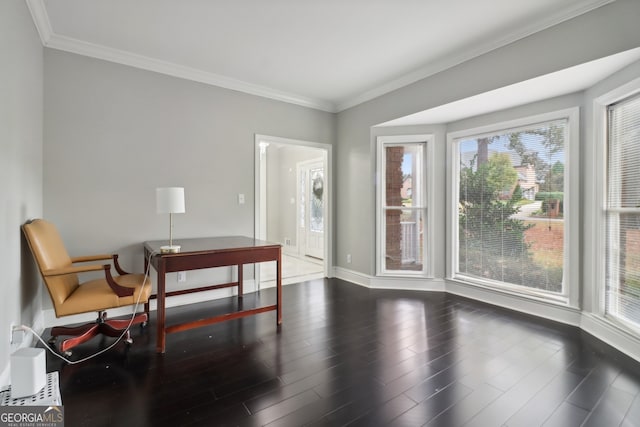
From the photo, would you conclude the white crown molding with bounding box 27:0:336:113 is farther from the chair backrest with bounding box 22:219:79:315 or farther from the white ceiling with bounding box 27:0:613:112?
the chair backrest with bounding box 22:219:79:315

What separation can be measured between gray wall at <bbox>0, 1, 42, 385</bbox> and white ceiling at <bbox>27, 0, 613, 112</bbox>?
0.41 m

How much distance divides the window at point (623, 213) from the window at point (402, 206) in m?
1.84

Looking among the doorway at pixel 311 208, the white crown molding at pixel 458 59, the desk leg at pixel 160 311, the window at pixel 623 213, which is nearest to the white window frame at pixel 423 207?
the white crown molding at pixel 458 59

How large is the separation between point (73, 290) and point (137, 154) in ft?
4.76

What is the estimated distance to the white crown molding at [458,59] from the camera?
7.75 feet

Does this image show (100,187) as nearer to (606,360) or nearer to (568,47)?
(568,47)

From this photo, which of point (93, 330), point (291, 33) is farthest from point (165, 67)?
point (93, 330)

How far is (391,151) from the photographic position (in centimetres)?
426

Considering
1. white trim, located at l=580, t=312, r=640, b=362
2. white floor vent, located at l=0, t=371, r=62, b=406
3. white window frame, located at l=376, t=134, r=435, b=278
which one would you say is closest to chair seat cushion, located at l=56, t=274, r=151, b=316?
white floor vent, located at l=0, t=371, r=62, b=406

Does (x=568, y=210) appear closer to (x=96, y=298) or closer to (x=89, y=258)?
(x=96, y=298)

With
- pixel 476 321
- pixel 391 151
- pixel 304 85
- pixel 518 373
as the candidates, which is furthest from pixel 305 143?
pixel 518 373

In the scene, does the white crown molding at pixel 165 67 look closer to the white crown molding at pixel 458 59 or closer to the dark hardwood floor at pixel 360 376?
the white crown molding at pixel 458 59

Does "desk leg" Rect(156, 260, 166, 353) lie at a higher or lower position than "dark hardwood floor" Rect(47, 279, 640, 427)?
higher

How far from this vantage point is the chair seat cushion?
222cm
